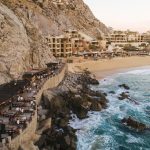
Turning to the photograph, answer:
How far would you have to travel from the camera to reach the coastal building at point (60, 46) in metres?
73.5

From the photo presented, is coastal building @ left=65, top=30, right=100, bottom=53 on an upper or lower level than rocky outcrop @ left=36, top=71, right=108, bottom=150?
upper

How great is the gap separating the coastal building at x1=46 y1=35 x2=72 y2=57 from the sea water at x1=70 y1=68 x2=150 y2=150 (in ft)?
77.2

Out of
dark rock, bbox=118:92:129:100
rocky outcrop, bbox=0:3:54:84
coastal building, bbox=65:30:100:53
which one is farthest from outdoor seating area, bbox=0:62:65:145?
coastal building, bbox=65:30:100:53

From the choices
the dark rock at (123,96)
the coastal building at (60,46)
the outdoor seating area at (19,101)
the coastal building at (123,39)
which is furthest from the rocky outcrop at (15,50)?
the coastal building at (123,39)

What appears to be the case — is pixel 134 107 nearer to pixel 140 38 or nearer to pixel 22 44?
pixel 22 44

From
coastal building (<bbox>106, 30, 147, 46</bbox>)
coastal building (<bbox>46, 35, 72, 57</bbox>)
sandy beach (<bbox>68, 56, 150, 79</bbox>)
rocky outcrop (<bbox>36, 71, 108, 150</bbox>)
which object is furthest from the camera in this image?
coastal building (<bbox>106, 30, 147, 46</bbox>)

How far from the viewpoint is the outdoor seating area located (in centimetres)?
2517

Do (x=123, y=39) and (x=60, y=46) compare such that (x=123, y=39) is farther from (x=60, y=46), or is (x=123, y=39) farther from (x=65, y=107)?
(x=65, y=107)

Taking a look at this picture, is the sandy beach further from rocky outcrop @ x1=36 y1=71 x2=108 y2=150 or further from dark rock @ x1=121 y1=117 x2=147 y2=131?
dark rock @ x1=121 y1=117 x2=147 y2=131

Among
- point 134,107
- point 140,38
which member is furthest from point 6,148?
point 140,38

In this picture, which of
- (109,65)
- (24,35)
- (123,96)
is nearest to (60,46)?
(109,65)

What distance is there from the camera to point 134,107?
43031mm

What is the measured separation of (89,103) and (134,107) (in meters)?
6.83

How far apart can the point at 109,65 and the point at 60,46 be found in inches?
451
